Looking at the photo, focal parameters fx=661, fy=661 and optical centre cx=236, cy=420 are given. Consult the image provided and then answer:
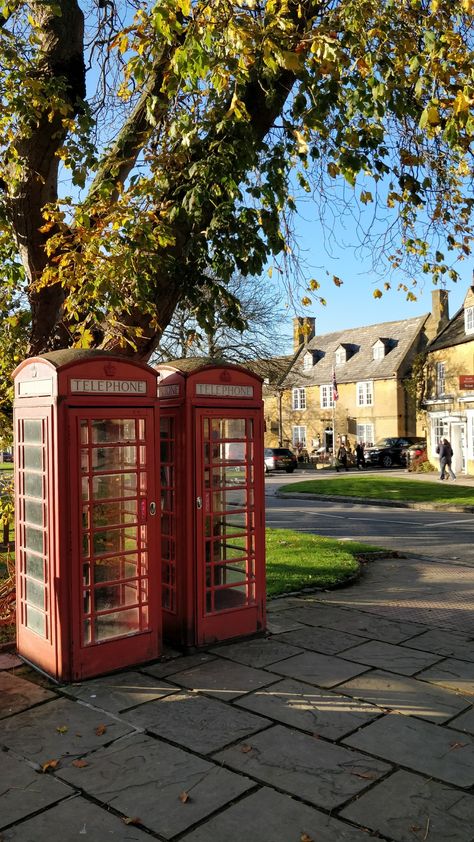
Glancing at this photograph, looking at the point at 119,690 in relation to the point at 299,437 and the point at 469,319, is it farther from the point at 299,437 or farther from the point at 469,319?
the point at 299,437

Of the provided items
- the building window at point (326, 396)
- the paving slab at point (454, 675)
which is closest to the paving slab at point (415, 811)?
the paving slab at point (454, 675)

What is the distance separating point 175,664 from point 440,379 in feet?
111

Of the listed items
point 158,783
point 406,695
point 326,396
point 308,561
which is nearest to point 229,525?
point 406,695

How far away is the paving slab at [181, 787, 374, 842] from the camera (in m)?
3.34

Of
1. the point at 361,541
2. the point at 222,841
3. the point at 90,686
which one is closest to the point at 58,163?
the point at 90,686

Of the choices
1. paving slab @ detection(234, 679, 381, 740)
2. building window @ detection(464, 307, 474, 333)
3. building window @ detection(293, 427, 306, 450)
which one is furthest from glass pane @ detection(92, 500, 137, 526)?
building window @ detection(293, 427, 306, 450)

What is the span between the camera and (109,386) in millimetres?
5578

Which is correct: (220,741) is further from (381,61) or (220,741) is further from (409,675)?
(381,61)

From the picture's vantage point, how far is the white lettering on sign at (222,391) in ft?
20.2

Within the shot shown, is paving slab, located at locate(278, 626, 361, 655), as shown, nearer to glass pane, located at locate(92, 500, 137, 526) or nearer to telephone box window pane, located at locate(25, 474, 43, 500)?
glass pane, located at locate(92, 500, 137, 526)

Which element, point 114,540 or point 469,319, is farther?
point 469,319

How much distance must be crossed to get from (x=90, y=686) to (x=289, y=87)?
655 centimetres

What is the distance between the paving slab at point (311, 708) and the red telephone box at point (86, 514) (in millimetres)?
1240

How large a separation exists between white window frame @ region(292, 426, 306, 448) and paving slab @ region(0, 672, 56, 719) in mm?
47681
